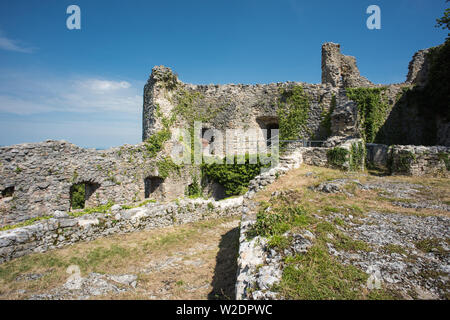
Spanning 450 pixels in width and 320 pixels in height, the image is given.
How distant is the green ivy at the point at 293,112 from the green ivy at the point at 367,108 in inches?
138

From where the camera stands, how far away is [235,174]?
51.7ft

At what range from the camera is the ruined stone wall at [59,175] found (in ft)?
30.8

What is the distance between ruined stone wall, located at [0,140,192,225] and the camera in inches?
369

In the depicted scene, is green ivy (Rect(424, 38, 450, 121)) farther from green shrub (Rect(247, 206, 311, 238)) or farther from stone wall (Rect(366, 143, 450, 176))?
green shrub (Rect(247, 206, 311, 238))

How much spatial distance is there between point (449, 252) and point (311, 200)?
310cm

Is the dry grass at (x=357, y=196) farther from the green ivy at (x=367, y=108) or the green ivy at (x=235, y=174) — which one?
the green ivy at (x=367, y=108)

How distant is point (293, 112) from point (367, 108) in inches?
226

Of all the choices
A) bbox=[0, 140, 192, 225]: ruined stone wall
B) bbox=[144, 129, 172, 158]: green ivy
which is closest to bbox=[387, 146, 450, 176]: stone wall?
bbox=[144, 129, 172, 158]: green ivy

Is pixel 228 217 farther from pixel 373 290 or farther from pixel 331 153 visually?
pixel 373 290

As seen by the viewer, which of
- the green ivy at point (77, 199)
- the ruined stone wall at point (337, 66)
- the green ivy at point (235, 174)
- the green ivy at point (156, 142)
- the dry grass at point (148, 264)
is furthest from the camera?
the green ivy at point (77, 199)

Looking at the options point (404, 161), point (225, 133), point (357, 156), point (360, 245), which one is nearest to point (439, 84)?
point (357, 156)

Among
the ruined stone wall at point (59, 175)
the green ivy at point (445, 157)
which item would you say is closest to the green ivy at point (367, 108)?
the green ivy at point (445, 157)

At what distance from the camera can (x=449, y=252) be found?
157 inches

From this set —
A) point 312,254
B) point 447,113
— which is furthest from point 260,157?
point 447,113
